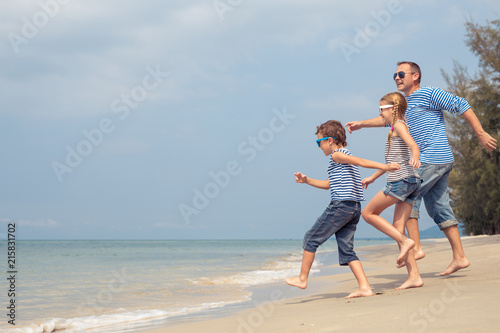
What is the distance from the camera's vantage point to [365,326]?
274cm

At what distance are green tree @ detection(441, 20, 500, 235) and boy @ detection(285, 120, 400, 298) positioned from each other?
1831 cm

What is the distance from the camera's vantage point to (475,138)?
2216 centimetres

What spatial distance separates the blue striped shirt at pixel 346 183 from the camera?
4.17m

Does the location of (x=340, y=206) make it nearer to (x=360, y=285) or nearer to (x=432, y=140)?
(x=360, y=285)

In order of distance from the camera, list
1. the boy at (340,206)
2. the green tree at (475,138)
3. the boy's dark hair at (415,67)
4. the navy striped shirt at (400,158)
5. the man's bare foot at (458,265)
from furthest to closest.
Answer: the green tree at (475,138)
the boy's dark hair at (415,67)
the man's bare foot at (458,265)
the boy at (340,206)
the navy striped shirt at (400,158)

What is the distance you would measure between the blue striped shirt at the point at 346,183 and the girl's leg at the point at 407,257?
0.34 m

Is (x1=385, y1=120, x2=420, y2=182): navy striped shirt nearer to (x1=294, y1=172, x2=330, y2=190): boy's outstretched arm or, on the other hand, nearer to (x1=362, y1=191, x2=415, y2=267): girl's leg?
(x1=362, y1=191, x2=415, y2=267): girl's leg

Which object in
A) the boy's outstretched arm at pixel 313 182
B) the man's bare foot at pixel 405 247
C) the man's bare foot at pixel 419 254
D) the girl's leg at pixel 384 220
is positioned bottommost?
the man's bare foot at pixel 419 254

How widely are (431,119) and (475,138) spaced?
19781 mm

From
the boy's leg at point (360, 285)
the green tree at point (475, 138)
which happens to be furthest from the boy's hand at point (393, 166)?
the green tree at point (475, 138)

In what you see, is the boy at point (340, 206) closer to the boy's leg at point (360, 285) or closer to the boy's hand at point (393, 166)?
the boy's leg at point (360, 285)

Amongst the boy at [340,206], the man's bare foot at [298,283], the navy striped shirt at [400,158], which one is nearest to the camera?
the navy striped shirt at [400,158]

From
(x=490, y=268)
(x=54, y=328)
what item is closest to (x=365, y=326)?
(x=490, y=268)

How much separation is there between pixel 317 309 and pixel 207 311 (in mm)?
1633
